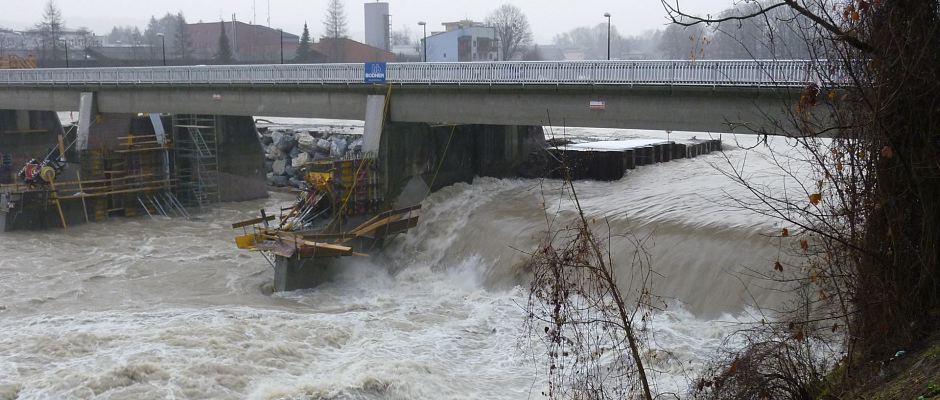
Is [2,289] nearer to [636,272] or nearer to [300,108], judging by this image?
[300,108]

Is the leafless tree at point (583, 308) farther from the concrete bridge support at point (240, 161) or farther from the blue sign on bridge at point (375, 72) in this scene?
the concrete bridge support at point (240, 161)

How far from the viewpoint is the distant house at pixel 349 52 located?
284 ft

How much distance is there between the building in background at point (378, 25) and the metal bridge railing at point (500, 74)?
73.5 meters

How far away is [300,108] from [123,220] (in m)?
9.25

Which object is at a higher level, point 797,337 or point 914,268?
point 914,268

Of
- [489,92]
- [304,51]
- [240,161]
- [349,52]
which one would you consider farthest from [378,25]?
[489,92]

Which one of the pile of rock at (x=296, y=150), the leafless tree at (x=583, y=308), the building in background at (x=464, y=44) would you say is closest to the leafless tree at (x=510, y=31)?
the building in background at (x=464, y=44)

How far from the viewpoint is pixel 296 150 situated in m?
48.8

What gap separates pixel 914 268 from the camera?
27.5 feet

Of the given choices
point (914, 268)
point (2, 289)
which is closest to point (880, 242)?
point (914, 268)

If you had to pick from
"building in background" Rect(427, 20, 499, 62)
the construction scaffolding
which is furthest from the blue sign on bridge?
"building in background" Rect(427, 20, 499, 62)

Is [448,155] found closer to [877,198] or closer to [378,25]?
[877,198]

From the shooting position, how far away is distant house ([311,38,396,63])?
8656 cm

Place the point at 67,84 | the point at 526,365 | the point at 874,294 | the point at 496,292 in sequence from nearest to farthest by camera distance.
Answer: the point at 874,294 < the point at 526,365 < the point at 496,292 < the point at 67,84
